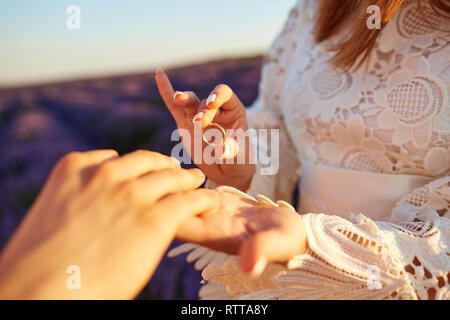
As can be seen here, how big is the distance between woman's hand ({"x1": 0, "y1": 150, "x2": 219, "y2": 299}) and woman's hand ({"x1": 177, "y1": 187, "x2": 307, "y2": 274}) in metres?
0.05

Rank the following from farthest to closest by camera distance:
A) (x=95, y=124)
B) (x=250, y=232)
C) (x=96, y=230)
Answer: (x=95, y=124) < (x=250, y=232) < (x=96, y=230)

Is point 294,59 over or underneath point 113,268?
over

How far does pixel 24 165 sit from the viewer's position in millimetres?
2074

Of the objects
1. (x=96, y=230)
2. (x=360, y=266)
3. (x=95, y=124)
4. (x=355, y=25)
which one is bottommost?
(x=95, y=124)

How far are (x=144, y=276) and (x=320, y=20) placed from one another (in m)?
1.11

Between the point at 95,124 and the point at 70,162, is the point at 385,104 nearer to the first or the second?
the point at 70,162

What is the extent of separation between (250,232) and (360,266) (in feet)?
0.80

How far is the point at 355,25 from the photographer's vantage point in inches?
37.2

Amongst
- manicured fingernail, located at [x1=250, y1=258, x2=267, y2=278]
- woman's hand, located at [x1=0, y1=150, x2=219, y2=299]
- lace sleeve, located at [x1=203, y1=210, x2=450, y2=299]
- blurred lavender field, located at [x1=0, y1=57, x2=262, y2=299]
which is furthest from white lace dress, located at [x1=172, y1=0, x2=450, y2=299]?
blurred lavender field, located at [x1=0, y1=57, x2=262, y2=299]

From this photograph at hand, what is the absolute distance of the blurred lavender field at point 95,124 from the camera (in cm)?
158

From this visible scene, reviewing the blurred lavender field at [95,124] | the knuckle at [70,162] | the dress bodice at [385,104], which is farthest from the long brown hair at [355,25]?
the blurred lavender field at [95,124]

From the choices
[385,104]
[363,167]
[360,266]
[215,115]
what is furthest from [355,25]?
[360,266]
